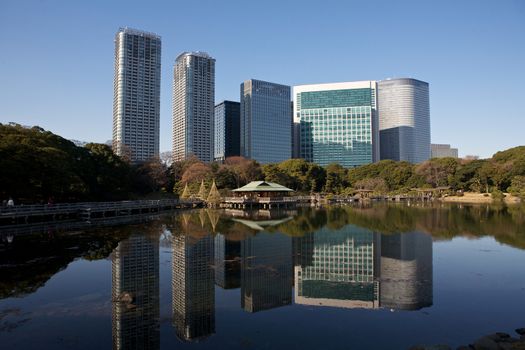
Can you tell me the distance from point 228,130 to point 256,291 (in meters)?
114

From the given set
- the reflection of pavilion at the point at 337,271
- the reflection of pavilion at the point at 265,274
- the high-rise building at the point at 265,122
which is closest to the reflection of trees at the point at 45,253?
the reflection of pavilion at the point at 265,274

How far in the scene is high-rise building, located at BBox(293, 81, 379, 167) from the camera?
11556 centimetres

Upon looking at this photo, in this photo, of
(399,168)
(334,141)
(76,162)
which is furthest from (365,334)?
(334,141)

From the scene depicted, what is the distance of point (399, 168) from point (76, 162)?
59698mm

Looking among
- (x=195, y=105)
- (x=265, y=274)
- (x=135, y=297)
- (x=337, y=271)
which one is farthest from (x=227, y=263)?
(x=195, y=105)

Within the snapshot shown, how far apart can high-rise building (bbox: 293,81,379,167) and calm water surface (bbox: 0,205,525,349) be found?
9744 cm

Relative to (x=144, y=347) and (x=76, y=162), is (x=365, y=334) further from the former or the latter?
(x=76, y=162)

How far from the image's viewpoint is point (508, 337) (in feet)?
23.5

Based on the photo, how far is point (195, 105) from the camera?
104m

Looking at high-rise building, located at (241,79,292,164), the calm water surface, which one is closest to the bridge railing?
the calm water surface

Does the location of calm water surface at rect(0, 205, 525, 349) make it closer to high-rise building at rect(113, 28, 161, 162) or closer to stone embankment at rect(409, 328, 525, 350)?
stone embankment at rect(409, 328, 525, 350)

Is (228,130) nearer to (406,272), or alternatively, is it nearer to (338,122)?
(338,122)

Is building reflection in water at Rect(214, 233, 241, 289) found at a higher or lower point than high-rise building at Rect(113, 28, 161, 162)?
lower

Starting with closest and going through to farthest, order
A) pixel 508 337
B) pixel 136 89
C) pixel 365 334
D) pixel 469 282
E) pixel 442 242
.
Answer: pixel 508 337
pixel 365 334
pixel 469 282
pixel 442 242
pixel 136 89
